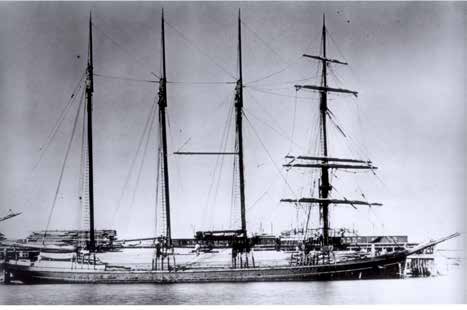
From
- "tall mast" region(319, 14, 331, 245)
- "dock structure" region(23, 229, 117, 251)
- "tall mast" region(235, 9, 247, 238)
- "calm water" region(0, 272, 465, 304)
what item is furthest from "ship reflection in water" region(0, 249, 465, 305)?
"tall mast" region(319, 14, 331, 245)

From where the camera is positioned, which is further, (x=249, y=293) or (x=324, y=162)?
(x=324, y=162)

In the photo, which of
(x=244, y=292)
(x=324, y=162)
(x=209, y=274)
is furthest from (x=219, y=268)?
(x=324, y=162)

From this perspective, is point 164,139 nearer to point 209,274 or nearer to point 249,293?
point 209,274

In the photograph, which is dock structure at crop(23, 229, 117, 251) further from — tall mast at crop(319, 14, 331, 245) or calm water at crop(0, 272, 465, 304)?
tall mast at crop(319, 14, 331, 245)

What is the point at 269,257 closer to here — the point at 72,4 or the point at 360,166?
the point at 360,166

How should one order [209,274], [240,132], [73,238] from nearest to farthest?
[209,274] → [240,132] → [73,238]

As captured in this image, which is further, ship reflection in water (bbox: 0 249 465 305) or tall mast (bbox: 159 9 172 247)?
tall mast (bbox: 159 9 172 247)

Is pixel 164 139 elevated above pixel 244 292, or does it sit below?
above
